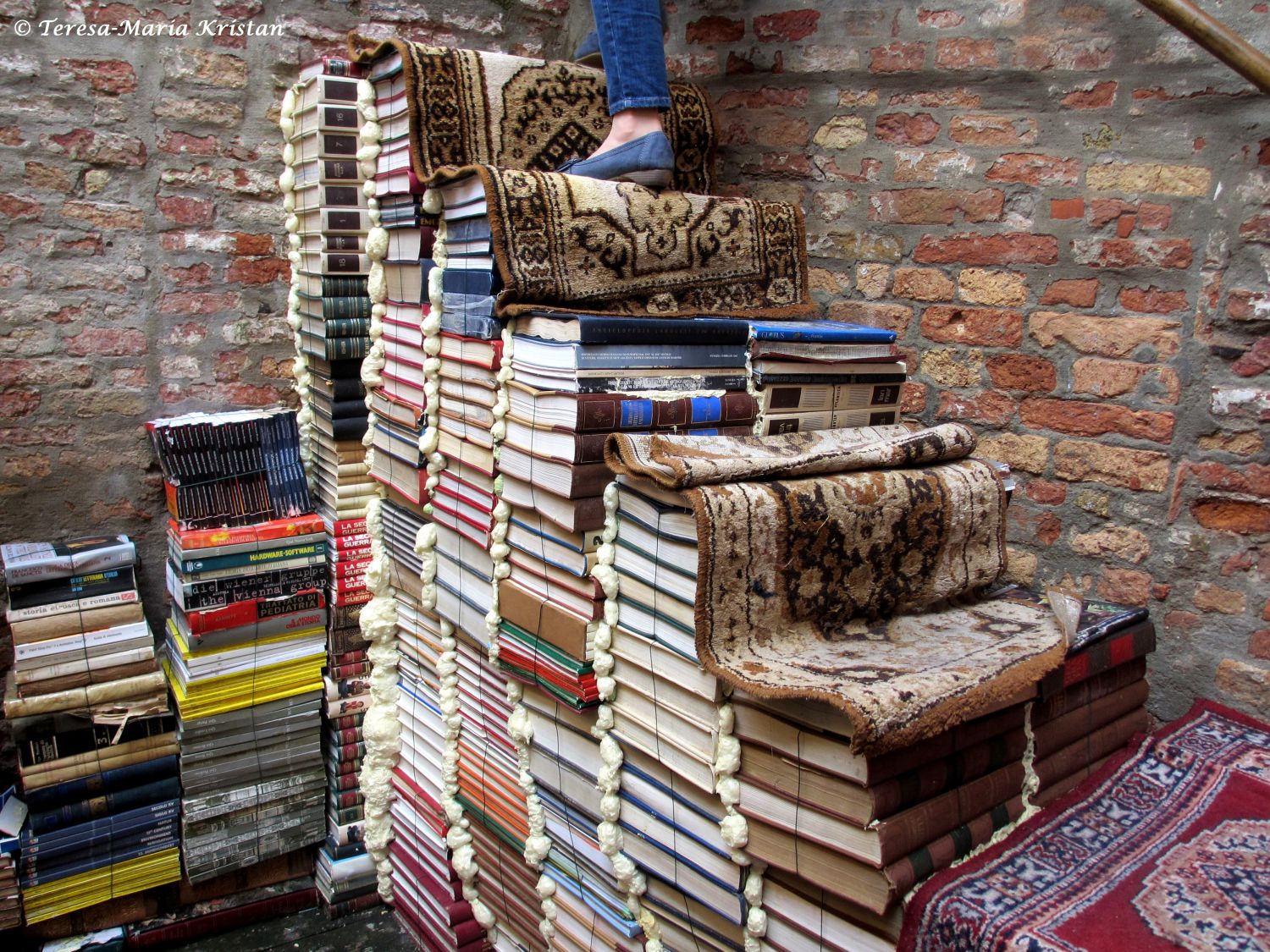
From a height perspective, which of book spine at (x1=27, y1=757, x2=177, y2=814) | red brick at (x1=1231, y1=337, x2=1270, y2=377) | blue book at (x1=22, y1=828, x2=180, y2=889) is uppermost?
red brick at (x1=1231, y1=337, x2=1270, y2=377)

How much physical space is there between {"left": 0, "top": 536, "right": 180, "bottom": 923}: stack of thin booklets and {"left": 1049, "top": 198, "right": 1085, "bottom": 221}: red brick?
2.29 meters

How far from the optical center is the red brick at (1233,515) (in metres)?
1.67

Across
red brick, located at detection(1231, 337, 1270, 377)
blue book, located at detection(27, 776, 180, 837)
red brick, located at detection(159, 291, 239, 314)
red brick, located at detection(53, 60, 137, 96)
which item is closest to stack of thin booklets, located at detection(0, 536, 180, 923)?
blue book, located at detection(27, 776, 180, 837)

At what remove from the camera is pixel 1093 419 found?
6.07 feet

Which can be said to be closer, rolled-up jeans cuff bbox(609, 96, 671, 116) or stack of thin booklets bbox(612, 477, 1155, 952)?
stack of thin booklets bbox(612, 477, 1155, 952)

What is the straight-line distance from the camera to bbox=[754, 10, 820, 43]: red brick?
85.8 inches

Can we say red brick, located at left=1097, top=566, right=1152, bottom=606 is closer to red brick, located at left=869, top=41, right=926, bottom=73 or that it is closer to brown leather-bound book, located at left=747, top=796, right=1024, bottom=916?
brown leather-bound book, located at left=747, top=796, right=1024, bottom=916

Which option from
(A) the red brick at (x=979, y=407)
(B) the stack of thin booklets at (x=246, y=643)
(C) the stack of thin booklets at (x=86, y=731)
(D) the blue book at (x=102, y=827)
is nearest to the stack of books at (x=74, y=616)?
(C) the stack of thin booklets at (x=86, y=731)

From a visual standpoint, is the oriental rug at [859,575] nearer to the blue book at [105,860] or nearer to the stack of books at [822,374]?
the stack of books at [822,374]

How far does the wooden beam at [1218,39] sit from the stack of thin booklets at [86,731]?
8.27ft

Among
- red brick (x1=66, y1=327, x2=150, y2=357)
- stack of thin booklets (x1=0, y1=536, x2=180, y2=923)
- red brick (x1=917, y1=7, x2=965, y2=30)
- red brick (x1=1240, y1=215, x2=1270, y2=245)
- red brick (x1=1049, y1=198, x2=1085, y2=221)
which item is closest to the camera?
red brick (x1=1240, y1=215, x2=1270, y2=245)

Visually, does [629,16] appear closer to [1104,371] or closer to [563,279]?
[563,279]

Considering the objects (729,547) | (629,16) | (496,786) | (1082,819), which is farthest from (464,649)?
(629,16)

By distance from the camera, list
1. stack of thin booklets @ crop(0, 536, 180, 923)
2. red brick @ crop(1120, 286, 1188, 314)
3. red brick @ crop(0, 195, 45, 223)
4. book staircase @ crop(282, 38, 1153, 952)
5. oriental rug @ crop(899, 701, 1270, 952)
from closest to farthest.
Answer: oriental rug @ crop(899, 701, 1270, 952) → book staircase @ crop(282, 38, 1153, 952) → red brick @ crop(1120, 286, 1188, 314) → stack of thin booklets @ crop(0, 536, 180, 923) → red brick @ crop(0, 195, 45, 223)
